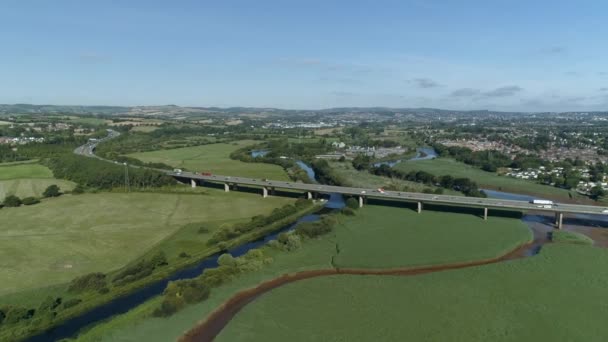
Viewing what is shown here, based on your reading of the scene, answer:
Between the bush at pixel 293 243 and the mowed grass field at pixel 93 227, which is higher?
the bush at pixel 293 243

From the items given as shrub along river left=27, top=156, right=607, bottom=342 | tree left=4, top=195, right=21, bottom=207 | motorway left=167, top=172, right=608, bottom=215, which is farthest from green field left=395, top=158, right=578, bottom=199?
tree left=4, top=195, right=21, bottom=207

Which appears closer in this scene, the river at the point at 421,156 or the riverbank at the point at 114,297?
the riverbank at the point at 114,297

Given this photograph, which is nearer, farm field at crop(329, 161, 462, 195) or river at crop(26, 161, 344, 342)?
river at crop(26, 161, 344, 342)

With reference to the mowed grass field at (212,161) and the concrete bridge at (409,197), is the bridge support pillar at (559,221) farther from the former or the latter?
the mowed grass field at (212,161)

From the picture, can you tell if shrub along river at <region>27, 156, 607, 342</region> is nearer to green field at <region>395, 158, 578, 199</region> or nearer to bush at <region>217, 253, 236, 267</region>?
bush at <region>217, 253, 236, 267</region>

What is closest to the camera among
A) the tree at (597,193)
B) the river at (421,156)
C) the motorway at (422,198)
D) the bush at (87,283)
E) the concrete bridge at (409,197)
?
the bush at (87,283)

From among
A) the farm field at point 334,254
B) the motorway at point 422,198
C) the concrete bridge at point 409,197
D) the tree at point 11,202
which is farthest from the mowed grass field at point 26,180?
the farm field at point 334,254
